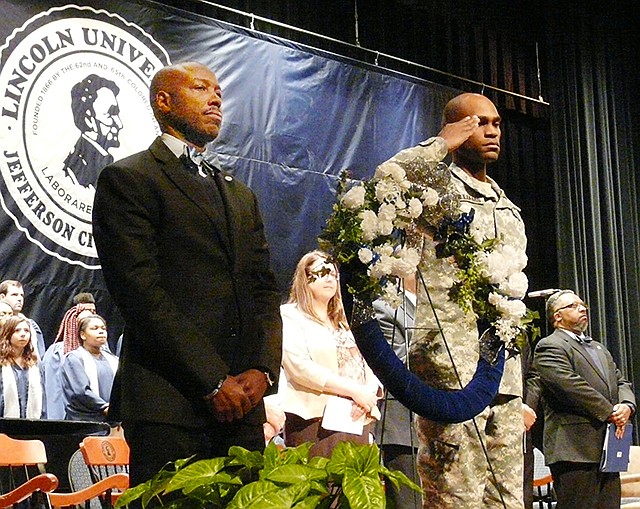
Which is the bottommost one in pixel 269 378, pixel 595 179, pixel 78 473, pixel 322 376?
pixel 78 473

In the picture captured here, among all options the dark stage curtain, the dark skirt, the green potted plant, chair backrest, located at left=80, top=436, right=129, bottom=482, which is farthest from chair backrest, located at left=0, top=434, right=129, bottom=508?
the dark stage curtain

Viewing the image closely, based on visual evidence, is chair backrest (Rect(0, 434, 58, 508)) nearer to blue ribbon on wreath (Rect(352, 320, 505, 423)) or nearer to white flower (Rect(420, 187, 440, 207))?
blue ribbon on wreath (Rect(352, 320, 505, 423))

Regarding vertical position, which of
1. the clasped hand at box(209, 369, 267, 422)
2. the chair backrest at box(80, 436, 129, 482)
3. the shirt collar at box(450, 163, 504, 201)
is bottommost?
the chair backrest at box(80, 436, 129, 482)

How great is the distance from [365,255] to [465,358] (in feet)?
1.29

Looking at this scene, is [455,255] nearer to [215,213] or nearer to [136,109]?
[215,213]

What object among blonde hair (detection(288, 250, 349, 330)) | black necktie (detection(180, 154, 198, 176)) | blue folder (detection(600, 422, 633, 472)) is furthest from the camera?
blue folder (detection(600, 422, 633, 472))

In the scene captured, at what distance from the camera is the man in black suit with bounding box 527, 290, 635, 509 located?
5527 millimetres

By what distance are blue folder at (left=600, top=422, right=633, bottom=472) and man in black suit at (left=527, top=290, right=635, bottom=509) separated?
3 centimetres

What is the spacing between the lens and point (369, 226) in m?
2.90

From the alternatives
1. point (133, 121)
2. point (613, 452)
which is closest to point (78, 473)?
point (133, 121)

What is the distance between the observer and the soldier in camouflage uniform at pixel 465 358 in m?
2.85

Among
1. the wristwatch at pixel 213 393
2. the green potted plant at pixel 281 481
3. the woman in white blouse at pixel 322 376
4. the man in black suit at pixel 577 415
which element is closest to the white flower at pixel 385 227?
the wristwatch at pixel 213 393

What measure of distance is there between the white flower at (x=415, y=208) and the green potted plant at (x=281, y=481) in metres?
1.12

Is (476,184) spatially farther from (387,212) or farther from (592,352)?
(592,352)
